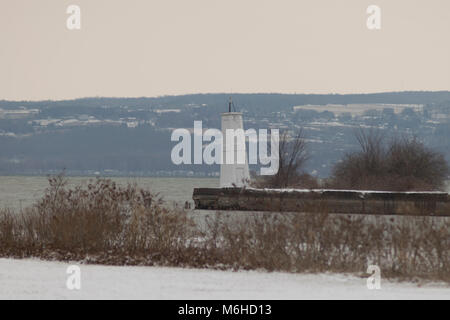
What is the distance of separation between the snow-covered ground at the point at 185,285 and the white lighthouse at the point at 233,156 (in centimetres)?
4255

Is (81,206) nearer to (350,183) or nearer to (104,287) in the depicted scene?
(104,287)

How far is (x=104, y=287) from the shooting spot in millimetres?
16812

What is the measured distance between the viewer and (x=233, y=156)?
6234cm

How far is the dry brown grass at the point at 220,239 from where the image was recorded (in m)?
19.2

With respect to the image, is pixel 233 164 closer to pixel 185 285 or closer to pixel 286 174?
pixel 286 174

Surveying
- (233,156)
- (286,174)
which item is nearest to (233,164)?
(233,156)

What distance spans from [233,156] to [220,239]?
40.9m

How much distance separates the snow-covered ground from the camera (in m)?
16.0

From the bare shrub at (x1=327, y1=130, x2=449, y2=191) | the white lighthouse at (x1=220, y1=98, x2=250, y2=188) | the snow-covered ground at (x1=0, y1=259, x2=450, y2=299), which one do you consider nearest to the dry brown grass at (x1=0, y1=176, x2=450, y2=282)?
the snow-covered ground at (x1=0, y1=259, x2=450, y2=299)

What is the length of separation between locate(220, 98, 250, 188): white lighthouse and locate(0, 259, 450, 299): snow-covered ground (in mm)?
42549

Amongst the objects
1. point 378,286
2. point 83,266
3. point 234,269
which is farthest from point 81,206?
point 378,286

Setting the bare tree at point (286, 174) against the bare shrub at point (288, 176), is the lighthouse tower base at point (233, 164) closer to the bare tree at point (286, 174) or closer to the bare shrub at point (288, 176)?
the bare shrub at point (288, 176)

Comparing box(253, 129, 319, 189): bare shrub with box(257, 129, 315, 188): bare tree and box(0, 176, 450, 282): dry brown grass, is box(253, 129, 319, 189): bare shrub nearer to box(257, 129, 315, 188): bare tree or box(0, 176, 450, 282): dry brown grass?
box(257, 129, 315, 188): bare tree
